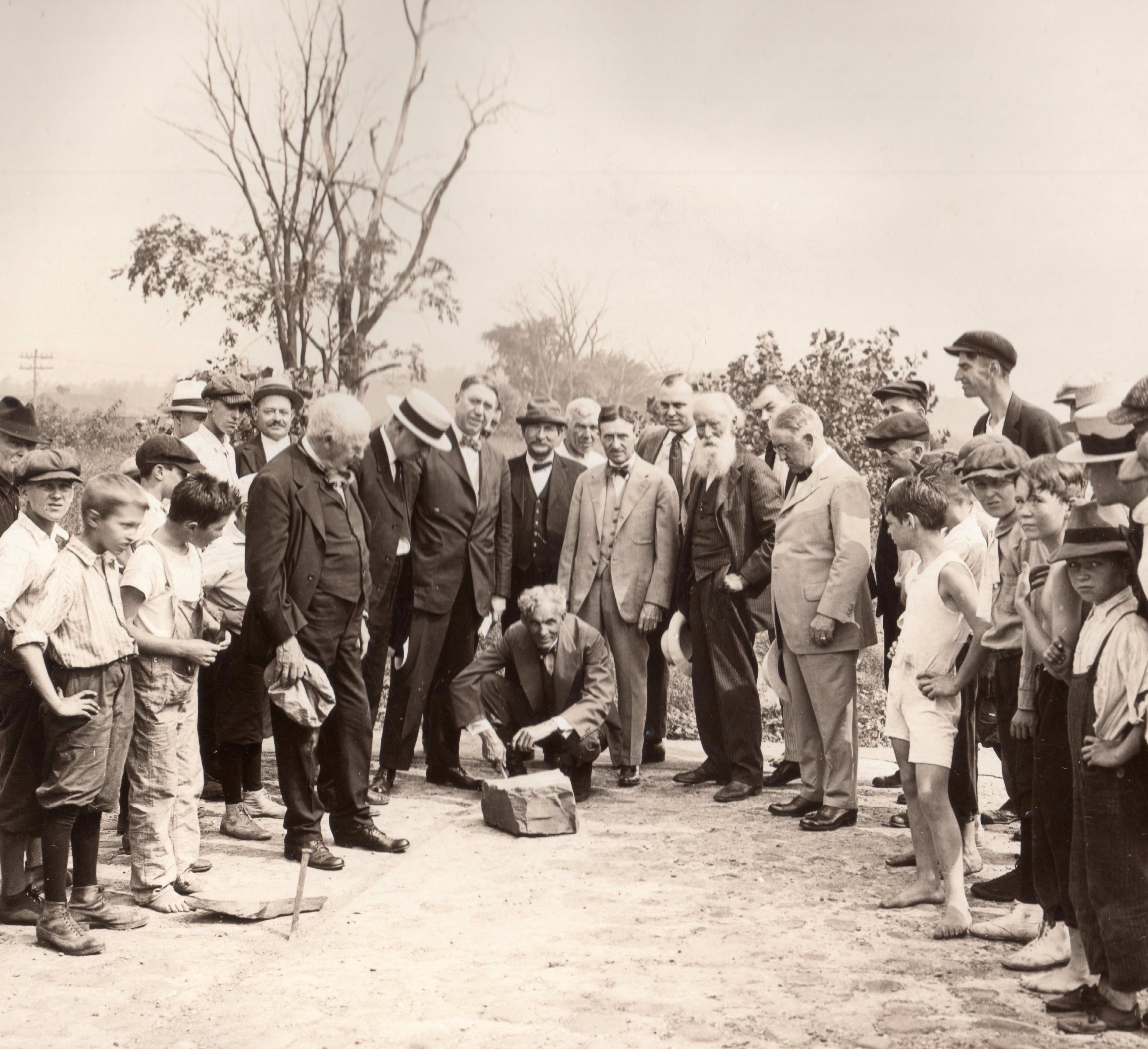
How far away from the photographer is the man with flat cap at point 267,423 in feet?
22.4

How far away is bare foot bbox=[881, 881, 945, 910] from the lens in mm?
4730

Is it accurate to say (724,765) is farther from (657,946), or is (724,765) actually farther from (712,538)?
(657,946)

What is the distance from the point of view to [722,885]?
5.07m

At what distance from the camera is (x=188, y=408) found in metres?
6.68

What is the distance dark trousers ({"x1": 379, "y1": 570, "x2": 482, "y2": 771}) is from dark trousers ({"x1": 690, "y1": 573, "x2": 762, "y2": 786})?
4.10ft

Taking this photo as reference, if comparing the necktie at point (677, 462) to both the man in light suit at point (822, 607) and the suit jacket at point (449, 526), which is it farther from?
the man in light suit at point (822, 607)

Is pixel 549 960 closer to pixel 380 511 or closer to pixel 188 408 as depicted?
pixel 380 511

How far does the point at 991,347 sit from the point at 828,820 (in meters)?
2.34

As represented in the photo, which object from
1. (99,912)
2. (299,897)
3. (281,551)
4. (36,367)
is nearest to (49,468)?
(281,551)

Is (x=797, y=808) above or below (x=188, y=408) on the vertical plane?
below

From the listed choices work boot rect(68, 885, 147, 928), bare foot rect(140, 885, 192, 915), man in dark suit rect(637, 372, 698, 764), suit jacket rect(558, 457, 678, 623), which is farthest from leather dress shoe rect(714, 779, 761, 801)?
work boot rect(68, 885, 147, 928)

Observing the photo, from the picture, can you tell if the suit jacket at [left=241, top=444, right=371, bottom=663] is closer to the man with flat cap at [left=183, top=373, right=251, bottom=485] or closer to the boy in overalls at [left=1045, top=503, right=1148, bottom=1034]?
the man with flat cap at [left=183, top=373, right=251, bottom=485]

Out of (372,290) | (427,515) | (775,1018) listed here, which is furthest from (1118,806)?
(372,290)

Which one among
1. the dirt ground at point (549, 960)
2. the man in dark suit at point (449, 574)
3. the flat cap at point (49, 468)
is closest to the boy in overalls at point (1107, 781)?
the dirt ground at point (549, 960)
